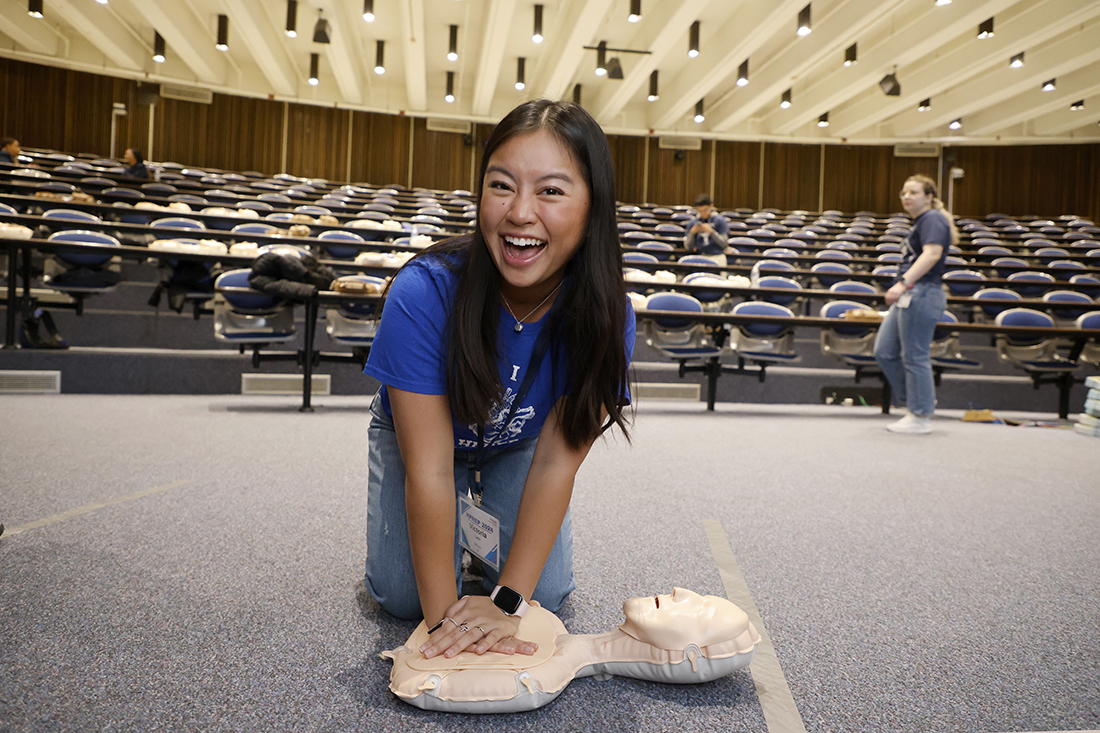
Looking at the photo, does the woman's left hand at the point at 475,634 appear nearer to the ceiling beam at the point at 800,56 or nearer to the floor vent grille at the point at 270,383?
the floor vent grille at the point at 270,383

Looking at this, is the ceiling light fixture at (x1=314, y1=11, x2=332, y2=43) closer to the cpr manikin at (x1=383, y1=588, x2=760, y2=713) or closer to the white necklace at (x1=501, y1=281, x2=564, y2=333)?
the white necklace at (x1=501, y1=281, x2=564, y2=333)

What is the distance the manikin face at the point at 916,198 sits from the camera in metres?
3.32

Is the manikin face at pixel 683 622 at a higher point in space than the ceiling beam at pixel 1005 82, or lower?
lower

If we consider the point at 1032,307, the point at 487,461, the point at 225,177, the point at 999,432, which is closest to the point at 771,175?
the point at 1032,307

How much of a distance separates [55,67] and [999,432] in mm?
14771

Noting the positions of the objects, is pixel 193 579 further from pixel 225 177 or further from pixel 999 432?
pixel 225 177

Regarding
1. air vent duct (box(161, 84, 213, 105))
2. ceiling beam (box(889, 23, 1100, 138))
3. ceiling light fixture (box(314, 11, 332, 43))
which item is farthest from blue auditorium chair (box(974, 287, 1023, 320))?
air vent duct (box(161, 84, 213, 105))

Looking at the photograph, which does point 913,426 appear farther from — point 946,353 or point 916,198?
point 946,353

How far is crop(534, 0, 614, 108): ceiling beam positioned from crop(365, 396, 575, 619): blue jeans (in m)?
6.73

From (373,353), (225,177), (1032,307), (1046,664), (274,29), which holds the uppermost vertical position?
(274,29)

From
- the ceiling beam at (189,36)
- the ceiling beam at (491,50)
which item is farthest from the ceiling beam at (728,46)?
the ceiling beam at (189,36)

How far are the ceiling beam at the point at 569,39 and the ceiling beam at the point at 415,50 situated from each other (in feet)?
6.18

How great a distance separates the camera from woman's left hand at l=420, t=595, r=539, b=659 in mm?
858

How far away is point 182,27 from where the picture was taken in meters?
9.82
